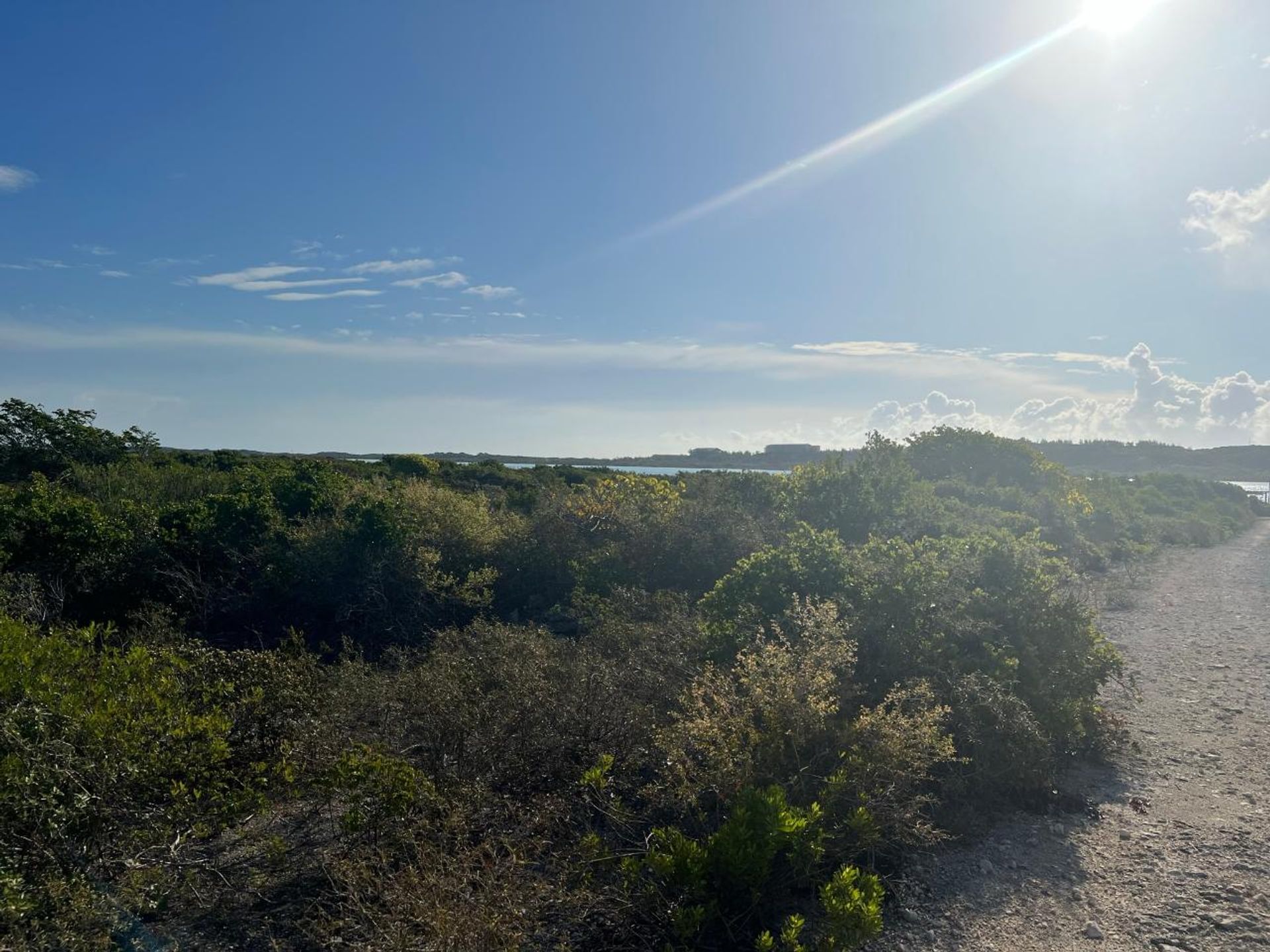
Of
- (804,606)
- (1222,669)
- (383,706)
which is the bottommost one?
(1222,669)

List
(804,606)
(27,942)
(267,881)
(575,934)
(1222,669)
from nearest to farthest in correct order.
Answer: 1. (27,942)
2. (575,934)
3. (267,881)
4. (804,606)
5. (1222,669)

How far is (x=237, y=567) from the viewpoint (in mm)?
10711

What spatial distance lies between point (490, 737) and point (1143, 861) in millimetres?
4088

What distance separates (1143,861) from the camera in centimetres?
479

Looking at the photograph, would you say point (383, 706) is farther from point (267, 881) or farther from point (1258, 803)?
point (1258, 803)

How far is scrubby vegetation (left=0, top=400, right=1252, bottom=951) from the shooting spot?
3.78 m

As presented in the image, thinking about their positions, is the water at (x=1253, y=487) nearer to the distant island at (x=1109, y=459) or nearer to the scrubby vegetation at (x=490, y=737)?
the distant island at (x=1109, y=459)

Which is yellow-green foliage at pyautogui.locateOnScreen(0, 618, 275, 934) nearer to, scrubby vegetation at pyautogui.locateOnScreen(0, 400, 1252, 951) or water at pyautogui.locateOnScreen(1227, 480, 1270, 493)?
scrubby vegetation at pyautogui.locateOnScreen(0, 400, 1252, 951)

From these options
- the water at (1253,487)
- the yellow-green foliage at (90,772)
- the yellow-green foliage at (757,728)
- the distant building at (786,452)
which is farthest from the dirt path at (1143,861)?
the water at (1253,487)

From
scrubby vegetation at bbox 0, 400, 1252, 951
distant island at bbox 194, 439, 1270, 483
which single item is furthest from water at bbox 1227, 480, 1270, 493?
scrubby vegetation at bbox 0, 400, 1252, 951

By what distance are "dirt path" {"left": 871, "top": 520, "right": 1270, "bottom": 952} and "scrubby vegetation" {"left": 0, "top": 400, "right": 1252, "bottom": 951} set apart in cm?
33

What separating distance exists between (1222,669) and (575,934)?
888cm

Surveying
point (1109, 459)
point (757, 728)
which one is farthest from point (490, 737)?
point (1109, 459)

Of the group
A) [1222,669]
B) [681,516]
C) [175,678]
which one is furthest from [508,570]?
[1222,669]
